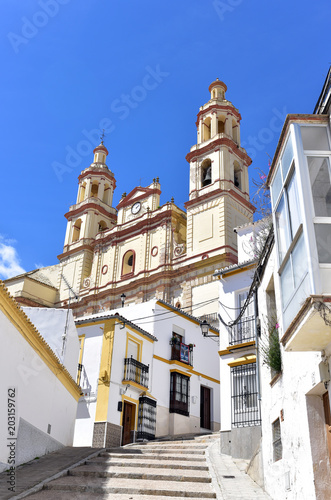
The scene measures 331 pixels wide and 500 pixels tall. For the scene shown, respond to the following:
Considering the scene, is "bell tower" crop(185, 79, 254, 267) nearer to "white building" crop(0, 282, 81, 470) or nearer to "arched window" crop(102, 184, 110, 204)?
"arched window" crop(102, 184, 110, 204)

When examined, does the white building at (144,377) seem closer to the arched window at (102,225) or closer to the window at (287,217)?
the window at (287,217)

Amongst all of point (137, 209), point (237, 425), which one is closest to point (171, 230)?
point (137, 209)

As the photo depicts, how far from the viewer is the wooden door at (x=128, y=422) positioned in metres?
17.4

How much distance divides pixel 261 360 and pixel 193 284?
71.2 feet

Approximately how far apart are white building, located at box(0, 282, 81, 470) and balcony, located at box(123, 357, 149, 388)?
3471 millimetres

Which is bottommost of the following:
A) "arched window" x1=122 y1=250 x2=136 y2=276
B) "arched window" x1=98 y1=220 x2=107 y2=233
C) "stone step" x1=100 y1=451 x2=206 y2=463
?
"stone step" x1=100 y1=451 x2=206 y2=463

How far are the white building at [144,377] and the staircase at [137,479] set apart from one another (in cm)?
506

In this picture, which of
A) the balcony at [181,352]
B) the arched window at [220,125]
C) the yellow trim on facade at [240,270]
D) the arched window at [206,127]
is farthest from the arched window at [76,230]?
the yellow trim on facade at [240,270]

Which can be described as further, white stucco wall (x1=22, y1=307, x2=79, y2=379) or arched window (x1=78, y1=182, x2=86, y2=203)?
arched window (x1=78, y1=182, x2=86, y2=203)

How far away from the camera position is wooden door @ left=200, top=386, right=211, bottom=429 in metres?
20.8

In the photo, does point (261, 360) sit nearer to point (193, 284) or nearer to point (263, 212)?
point (263, 212)

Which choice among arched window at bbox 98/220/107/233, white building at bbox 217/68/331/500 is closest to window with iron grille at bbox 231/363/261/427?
white building at bbox 217/68/331/500

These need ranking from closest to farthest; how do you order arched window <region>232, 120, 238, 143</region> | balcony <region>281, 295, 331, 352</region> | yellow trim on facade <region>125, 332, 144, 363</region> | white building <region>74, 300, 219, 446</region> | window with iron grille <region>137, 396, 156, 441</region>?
balcony <region>281, 295, 331, 352</region>
white building <region>74, 300, 219, 446</region>
window with iron grille <region>137, 396, 156, 441</region>
yellow trim on facade <region>125, 332, 144, 363</region>
arched window <region>232, 120, 238, 143</region>

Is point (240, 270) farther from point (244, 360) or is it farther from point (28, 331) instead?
point (28, 331)
